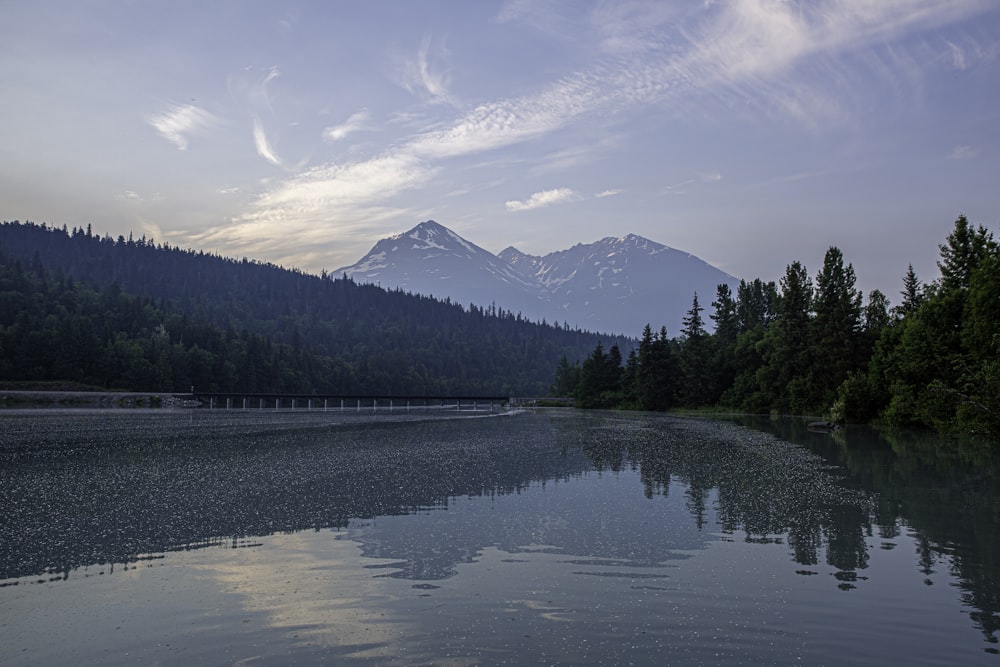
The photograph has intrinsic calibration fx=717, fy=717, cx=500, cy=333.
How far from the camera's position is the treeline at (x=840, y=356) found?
57.3 metres

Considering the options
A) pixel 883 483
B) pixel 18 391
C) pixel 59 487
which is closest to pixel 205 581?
pixel 59 487

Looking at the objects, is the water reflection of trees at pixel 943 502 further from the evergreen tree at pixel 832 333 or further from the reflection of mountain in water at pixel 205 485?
the evergreen tree at pixel 832 333

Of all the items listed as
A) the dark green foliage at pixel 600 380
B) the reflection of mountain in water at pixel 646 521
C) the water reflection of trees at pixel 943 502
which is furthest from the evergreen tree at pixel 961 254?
the dark green foliage at pixel 600 380

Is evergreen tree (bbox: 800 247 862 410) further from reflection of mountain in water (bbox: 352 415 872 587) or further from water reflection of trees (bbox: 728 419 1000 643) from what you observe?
reflection of mountain in water (bbox: 352 415 872 587)

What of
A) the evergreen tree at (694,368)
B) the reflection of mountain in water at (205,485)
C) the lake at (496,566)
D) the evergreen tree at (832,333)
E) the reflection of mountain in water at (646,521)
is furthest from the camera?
the evergreen tree at (694,368)

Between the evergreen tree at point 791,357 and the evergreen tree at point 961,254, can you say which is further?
the evergreen tree at point 791,357

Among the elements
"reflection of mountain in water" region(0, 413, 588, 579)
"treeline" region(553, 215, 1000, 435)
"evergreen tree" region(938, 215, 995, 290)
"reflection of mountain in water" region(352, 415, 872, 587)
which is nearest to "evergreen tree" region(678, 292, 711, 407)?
"treeline" region(553, 215, 1000, 435)

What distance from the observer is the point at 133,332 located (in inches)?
7662

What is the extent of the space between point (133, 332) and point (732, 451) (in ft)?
618

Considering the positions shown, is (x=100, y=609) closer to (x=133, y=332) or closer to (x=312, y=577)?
(x=312, y=577)

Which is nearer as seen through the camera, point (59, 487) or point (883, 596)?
point (883, 596)

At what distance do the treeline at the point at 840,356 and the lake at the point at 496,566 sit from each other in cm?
2996

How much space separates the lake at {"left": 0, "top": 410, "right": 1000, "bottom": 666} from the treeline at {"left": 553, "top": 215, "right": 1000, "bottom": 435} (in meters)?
30.0

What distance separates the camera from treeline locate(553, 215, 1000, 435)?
57312 mm
